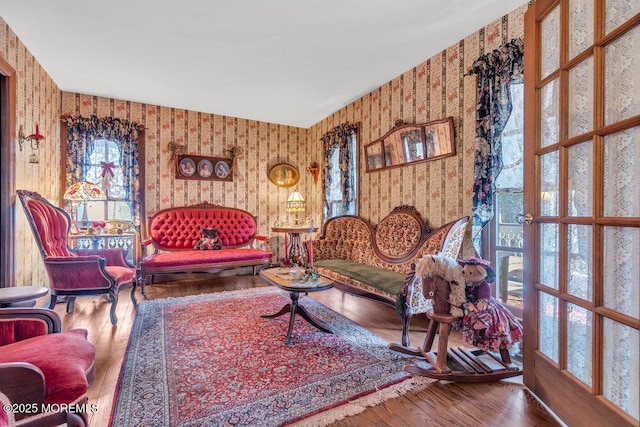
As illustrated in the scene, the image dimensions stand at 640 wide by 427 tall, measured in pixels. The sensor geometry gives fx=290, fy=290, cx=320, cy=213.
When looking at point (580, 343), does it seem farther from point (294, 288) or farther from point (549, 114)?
point (294, 288)

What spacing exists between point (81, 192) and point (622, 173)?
522 centimetres

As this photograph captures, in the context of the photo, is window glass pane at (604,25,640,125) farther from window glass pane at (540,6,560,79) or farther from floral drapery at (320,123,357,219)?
floral drapery at (320,123,357,219)

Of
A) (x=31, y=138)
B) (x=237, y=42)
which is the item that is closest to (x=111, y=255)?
(x=31, y=138)

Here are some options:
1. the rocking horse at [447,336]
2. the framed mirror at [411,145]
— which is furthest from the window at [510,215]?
the rocking horse at [447,336]

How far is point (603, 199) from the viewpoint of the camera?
129 cm

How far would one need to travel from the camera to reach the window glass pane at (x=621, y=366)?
113cm

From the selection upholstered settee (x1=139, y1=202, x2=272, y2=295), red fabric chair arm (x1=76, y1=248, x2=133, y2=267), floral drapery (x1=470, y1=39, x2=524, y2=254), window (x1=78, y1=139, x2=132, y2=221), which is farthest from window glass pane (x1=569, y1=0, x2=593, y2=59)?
window (x1=78, y1=139, x2=132, y2=221)

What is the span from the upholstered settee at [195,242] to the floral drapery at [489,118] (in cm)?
334

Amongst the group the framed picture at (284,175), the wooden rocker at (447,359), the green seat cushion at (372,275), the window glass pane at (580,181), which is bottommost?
the wooden rocker at (447,359)

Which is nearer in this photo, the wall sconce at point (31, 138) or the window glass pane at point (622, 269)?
the window glass pane at point (622, 269)

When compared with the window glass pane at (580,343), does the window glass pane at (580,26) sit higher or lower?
higher

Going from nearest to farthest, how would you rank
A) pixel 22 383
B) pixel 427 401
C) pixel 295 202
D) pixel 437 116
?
pixel 22 383, pixel 427 401, pixel 437 116, pixel 295 202

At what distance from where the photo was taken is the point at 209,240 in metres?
4.96

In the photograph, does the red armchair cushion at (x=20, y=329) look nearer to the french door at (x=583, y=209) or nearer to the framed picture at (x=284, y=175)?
the french door at (x=583, y=209)
